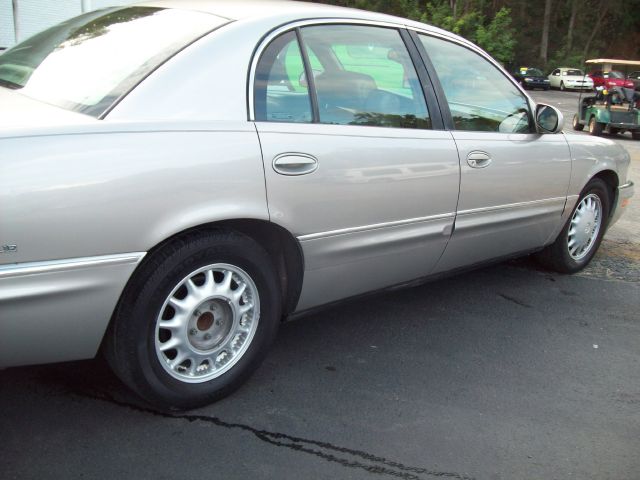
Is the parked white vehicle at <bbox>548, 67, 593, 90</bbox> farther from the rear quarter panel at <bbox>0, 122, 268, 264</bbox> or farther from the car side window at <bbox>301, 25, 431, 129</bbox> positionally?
the rear quarter panel at <bbox>0, 122, 268, 264</bbox>

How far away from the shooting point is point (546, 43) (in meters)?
47.3

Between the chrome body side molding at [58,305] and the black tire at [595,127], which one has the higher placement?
the chrome body side molding at [58,305]

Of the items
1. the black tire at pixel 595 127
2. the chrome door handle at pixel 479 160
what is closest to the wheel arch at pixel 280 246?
the chrome door handle at pixel 479 160

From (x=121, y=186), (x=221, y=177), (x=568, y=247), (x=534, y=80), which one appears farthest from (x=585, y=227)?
(x=534, y=80)

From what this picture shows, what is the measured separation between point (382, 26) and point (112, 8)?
4.49ft

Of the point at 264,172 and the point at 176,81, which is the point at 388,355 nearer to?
the point at 264,172

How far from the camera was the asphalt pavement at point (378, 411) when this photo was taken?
2471 millimetres

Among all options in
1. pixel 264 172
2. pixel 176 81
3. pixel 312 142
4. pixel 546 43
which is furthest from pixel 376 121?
pixel 546 43

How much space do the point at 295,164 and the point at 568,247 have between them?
9.12ft

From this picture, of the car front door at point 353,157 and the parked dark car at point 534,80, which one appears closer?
the car front door at point 353,157

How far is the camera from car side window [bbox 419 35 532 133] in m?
3.64

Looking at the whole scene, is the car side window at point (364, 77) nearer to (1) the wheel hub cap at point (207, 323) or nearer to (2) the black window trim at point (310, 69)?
(2) the black window trim at point (310, 69)

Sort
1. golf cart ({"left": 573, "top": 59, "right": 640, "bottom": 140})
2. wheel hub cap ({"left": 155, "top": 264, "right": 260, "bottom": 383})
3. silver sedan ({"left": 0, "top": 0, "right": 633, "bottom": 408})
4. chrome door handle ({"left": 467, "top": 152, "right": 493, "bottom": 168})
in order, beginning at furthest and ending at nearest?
golf cart ({"left": 573, "top": 59, "right": 640, "bottom": 140}), chrome door handle ({"left": 467, "top": 152, "right": 493, "bottom": 168}), wheel hub cap ({"left": 155, "top": 264, "right": 260, "bottom": 383}), silver sedan ({"left": 0, "top": 0, "right": 633, "bottom": 408})


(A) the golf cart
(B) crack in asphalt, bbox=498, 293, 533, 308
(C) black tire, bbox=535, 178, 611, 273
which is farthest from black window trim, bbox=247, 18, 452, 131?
(A) the golf cart
